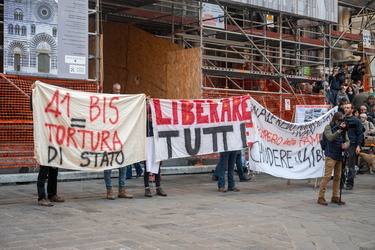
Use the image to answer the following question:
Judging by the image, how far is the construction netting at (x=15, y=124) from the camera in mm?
11711

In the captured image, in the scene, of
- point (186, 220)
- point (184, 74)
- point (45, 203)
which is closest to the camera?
point (186, 220)

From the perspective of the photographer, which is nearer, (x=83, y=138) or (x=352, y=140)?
(x=83, y=138)

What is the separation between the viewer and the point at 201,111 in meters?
11.5

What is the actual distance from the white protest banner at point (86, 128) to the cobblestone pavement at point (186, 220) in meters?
0.80

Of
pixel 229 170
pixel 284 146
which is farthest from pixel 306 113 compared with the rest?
pixel 229 170

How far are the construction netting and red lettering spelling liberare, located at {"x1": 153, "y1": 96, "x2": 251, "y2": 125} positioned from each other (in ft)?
10.4

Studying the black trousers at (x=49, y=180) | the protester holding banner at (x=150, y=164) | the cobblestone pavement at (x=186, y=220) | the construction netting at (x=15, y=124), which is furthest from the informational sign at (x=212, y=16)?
the black trousers at (x=49, y=180)

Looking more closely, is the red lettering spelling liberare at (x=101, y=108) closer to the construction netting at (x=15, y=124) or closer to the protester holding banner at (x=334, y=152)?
the construction netting at (x=15, y=124)

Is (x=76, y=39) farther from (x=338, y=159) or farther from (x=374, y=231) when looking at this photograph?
(x=374, y=231)

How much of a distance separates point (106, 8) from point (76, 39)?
16.5 ft

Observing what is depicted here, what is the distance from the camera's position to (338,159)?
32.9 ft

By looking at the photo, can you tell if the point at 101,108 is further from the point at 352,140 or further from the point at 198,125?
the point at 352,140

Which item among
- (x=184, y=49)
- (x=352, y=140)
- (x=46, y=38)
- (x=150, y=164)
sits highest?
(x=184, y=49)

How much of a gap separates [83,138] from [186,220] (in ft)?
8.66
